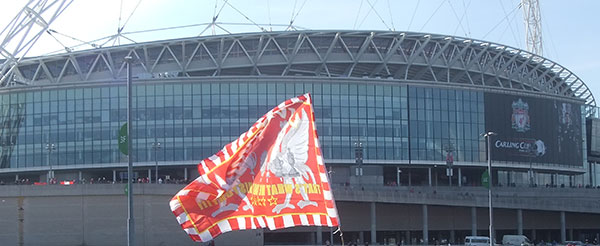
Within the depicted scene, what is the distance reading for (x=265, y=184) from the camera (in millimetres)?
14438

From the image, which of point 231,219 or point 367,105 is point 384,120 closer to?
point 367,105

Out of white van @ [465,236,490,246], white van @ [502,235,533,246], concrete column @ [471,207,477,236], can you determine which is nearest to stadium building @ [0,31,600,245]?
concrete column @ [471,207,477,236]

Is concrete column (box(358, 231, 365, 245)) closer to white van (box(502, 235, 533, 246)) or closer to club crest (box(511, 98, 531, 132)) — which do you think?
white van (box(502, 235, 533, 246))

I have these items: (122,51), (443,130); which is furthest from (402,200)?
(122,51)

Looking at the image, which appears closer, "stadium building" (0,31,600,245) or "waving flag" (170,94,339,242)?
"waving flag" (170,94,339,242)

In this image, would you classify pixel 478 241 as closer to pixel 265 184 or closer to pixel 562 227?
pixel 562 227

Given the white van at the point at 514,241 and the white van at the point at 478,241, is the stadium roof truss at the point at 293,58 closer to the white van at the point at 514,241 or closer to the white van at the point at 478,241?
the white van at the point at 514,241

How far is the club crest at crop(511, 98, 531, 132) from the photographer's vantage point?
388 ft

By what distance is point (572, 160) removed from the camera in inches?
4943

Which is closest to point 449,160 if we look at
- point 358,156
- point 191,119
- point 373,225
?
point 358,156

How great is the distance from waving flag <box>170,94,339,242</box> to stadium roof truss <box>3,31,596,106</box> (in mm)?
95344

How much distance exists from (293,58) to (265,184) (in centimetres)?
10272

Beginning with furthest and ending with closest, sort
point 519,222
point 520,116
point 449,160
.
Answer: point 520,116
point 449,160
point 519,222

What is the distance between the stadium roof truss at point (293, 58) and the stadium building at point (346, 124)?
0.27 meters
